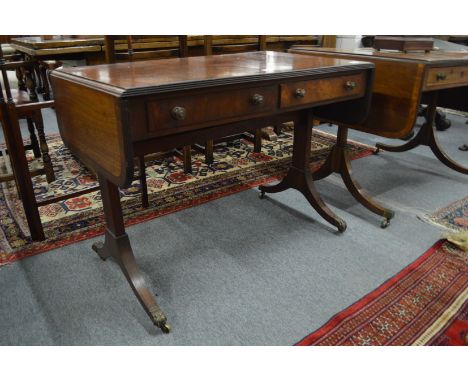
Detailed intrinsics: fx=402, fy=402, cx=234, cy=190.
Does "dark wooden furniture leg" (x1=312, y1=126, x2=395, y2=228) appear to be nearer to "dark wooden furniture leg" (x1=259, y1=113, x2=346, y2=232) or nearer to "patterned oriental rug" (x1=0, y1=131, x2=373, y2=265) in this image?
"dark wooden furniture leg" (x1=259, y1=113, x2=346, y2=232)

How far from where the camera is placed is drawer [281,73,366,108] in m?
1.43

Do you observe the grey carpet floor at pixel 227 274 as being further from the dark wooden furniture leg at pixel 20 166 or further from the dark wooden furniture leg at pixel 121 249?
the dark wooden furniture leg at pixel 20 166

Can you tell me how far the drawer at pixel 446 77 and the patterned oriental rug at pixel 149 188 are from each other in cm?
102

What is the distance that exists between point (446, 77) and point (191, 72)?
1.34 meters

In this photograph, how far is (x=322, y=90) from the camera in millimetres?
1526

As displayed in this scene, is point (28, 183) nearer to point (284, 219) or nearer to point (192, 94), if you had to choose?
point (192, 94)

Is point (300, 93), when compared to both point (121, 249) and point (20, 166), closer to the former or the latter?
point (121, 249)

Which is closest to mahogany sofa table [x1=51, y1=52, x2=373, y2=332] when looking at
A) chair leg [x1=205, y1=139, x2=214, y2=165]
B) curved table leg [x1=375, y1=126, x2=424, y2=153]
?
chair leg [x1=205, y1=139, x2=214, y2=165]

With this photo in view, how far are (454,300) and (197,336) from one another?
3.23 feet

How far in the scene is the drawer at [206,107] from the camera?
3.74 feet

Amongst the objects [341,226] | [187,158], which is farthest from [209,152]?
[341,226]

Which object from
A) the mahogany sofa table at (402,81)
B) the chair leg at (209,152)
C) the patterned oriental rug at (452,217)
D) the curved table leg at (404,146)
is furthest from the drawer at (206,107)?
the curved table leg at (404,146)

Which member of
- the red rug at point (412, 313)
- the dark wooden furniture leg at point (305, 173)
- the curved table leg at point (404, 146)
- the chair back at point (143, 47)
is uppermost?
the chair back at point (143, 47)
